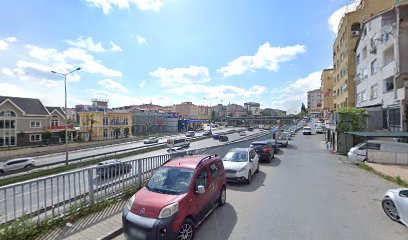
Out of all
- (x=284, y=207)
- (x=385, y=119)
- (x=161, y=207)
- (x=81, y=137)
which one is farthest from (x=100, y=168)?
(x=81, y=137)

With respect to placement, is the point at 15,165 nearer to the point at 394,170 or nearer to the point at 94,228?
the point at 94,228

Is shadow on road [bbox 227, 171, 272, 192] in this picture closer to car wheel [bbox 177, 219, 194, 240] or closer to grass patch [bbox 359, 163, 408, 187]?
car wheel [bbox 177, 219, 194, 240]

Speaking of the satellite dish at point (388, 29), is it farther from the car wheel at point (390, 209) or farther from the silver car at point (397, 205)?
the car wheel at point (390, 209)

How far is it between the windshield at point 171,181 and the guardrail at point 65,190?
203 centimetres

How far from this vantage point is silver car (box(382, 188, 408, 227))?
5668mm

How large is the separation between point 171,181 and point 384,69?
23.7m

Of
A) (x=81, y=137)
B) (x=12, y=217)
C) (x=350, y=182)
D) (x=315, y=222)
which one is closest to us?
(x=12, y=217)

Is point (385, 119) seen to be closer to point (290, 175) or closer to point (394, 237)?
point (290, 175)

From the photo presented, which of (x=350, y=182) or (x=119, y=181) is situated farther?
(x=350, y=182)

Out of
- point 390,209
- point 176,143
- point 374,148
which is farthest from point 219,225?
point 176,143

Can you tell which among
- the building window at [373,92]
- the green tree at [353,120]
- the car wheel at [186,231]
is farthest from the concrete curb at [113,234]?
the building window at [373,92]

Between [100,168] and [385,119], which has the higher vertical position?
[385,119]

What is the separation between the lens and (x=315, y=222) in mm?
5988

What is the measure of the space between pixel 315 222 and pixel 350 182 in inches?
250
